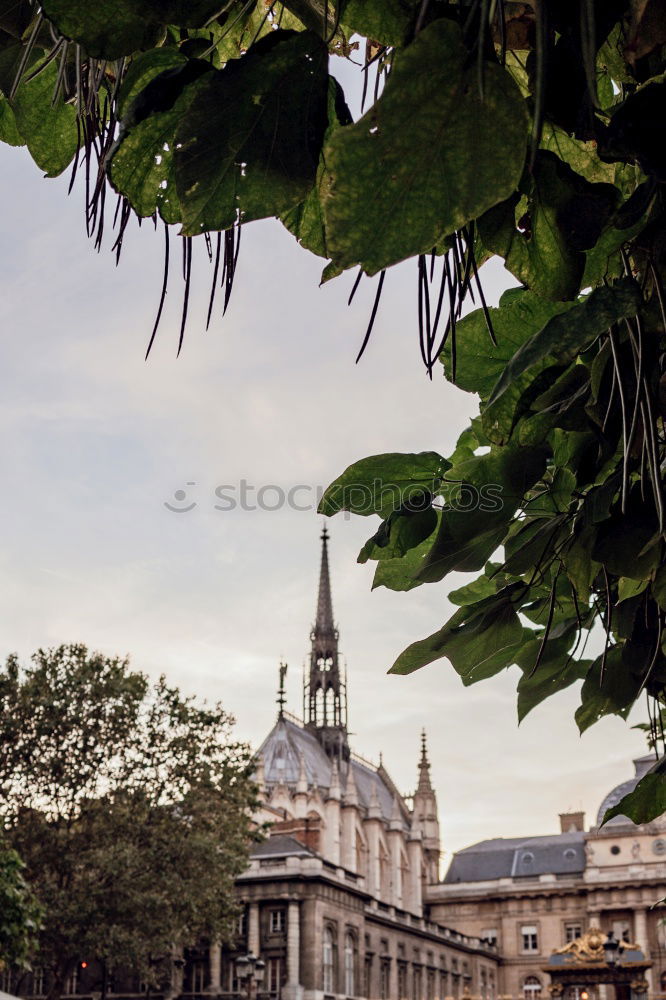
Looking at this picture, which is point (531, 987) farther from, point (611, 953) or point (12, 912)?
point (12, 912)

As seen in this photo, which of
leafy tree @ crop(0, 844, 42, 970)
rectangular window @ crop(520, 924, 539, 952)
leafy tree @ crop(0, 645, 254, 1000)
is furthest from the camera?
rectangular window @ crop(520, 924, 539, 952)

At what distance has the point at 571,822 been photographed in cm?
7500

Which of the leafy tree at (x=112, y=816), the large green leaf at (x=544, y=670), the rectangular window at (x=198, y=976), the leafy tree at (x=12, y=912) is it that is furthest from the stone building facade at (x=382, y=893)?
the large green leaf at (x=544, y=670)

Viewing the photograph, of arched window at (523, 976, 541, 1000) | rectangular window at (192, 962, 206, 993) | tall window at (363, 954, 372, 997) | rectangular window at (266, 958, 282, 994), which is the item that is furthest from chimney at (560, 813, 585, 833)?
rectangular window at (192, 962, 206, 993)

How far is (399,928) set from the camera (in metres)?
51.2

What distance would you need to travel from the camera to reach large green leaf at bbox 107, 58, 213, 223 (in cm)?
79

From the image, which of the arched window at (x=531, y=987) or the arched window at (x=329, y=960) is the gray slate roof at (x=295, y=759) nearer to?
the arched window at (x=531, y=987)

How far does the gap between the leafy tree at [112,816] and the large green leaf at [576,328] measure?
2572 cm

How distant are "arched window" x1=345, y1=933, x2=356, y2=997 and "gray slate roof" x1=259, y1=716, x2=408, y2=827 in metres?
13.0

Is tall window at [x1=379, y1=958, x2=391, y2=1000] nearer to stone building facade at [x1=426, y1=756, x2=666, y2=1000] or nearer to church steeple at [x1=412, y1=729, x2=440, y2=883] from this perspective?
stone building facade at [x1=426, y1=756, x2=666, y2=1000]

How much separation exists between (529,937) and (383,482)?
69.9 metres

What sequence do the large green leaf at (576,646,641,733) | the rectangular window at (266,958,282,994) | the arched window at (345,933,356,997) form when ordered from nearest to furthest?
the large green leaf at (576,646,641,733)
the rectangular window at (266,958,282,994)
the arched window at (345,933,356,997)

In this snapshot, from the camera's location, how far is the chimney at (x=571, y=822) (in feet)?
244

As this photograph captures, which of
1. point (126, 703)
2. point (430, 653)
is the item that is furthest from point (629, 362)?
point (126, 703)
